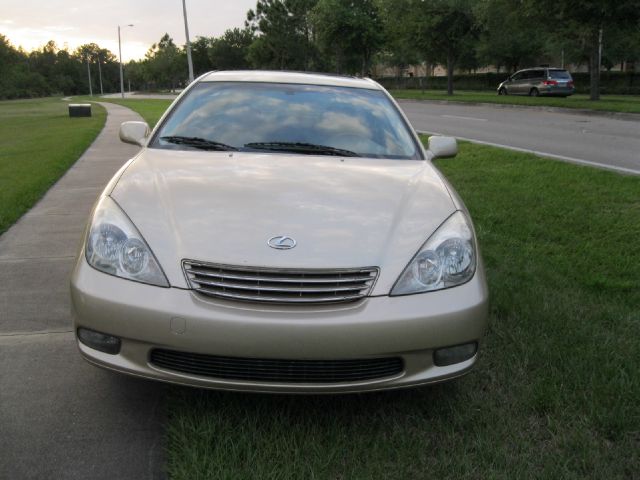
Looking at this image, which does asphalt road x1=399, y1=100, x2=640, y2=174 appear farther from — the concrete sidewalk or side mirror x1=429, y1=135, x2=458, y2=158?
the concrete sidewalk

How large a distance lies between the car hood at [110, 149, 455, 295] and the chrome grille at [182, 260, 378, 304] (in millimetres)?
31

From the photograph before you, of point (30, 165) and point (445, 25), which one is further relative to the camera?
point (445, 25)

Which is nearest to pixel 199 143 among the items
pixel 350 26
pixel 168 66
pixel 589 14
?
pixel 589 14

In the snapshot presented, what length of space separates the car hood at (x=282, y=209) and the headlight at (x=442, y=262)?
0.04m

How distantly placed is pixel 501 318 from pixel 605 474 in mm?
1457

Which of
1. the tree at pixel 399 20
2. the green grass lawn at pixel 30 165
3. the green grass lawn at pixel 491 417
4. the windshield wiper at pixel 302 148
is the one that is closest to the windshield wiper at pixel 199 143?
the windshield wiper at pixel 302 148

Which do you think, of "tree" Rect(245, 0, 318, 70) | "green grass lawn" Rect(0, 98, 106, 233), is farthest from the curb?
"tree" Rect(245, 0, 318, 70)

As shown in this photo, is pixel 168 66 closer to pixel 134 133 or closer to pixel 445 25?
pixel 445 25

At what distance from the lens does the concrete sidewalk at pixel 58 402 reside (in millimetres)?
2326

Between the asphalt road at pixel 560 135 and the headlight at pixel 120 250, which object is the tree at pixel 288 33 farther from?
the headlight at pixel 120 250

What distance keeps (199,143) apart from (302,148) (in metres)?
0.60

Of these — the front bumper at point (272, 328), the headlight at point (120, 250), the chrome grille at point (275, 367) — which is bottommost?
the chrome grille at point (275, 367)

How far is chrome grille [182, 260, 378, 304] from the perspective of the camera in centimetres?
230

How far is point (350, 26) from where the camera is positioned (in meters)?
44.0
